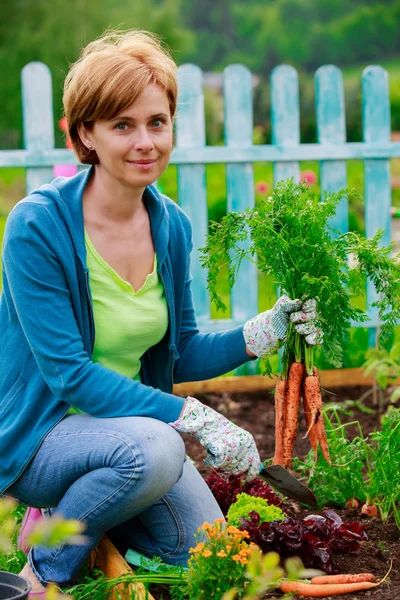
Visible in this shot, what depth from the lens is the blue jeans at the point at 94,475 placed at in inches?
86.8

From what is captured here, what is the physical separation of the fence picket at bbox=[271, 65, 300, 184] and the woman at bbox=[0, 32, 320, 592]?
227 centimetres

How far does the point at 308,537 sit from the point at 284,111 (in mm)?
3080

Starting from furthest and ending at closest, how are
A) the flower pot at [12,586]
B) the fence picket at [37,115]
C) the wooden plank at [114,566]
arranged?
the fence picket at [37,115], the wooden plank at [114,566], the flower pot at [12,586]

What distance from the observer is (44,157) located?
4.68 m

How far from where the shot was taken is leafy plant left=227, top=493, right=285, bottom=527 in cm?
241

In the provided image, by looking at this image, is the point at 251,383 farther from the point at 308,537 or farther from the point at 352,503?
the point at 308,537

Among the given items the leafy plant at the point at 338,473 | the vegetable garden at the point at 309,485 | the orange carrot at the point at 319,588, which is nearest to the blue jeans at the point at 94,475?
the vegetable garden at the point at 309,485

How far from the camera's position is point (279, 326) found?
8.25 feet

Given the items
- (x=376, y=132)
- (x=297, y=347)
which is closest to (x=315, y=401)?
(x=297, y=347)

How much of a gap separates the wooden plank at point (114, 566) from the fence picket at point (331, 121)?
2.91 m

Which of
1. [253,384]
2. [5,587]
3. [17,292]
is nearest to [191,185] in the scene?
[253,384]

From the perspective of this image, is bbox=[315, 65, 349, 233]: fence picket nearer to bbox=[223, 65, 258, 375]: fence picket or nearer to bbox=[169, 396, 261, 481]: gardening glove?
bbox=[223, 65, 258, 375]: fence picket

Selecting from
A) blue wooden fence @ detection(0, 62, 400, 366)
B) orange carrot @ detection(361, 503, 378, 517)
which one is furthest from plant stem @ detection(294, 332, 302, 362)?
blue wooden fence @ detection(0, 62, 400, 366)

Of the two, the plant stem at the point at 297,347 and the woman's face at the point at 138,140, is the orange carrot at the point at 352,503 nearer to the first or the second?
the plant stem at the point at 297,347
